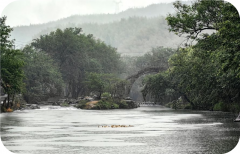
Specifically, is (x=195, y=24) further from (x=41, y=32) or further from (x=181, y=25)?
(x=41, y=32)

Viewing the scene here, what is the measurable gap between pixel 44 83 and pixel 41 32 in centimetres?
4247

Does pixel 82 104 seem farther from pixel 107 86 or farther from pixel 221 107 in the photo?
pixel 221 107

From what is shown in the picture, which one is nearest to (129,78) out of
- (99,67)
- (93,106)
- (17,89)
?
(99,67)

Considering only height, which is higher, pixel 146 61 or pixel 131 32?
pixel 131 32

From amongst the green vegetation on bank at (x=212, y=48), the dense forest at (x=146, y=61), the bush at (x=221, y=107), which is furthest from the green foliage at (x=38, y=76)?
the bush at (x=221, y=107)

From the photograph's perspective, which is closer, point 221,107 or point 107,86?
point 221,107

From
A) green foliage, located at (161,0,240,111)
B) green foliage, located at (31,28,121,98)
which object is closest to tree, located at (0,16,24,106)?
green foliage, located at (161,0,240,111)

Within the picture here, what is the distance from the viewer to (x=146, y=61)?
364 feet

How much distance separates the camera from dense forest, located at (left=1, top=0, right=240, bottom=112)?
108 ft

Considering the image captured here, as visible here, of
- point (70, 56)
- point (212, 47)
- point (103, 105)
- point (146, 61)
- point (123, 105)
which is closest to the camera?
point (212, 47)

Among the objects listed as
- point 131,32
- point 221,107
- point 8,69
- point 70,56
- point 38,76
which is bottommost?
point 221,107

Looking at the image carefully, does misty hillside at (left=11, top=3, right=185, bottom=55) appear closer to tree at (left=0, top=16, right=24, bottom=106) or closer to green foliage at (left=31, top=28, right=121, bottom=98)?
green foliage at (left=31, top=28, right=121, bottom=98)

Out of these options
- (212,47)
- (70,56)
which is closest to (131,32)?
(70,56)

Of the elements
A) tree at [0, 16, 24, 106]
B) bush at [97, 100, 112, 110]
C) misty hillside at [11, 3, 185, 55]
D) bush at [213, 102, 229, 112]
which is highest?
misty hillside at [11, 3, 185, 55]
